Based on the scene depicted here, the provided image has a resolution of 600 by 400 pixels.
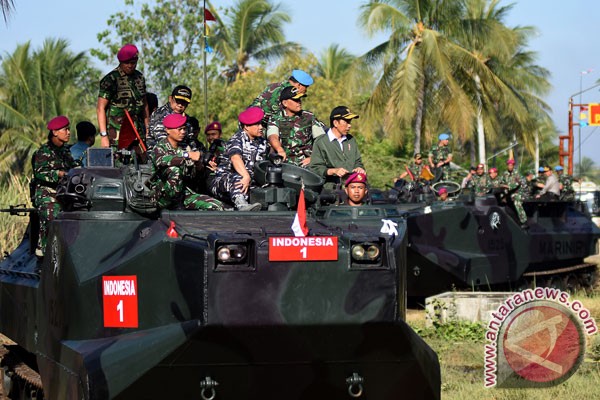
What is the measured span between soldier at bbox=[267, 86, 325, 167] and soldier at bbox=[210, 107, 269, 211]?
3.30ft

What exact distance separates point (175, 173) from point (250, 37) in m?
38.2

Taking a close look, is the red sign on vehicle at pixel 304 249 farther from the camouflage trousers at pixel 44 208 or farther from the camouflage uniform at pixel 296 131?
the camouflage uniform at pixel 296 131

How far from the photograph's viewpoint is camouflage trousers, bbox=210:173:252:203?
8836mm

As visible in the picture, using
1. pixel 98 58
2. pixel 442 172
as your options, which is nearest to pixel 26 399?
pixel 442 172

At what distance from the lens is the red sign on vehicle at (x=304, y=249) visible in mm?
6887

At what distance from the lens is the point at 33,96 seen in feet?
118

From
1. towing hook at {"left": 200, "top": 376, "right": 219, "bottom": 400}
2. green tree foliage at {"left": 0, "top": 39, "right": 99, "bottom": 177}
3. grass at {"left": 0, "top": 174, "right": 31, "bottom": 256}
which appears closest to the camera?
towing hook at {"left": 200, "top": 376, "right": 219, "bottom": 400}

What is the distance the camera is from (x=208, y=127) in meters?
11.9

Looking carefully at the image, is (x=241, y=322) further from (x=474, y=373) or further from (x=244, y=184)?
(x=474, y=373)

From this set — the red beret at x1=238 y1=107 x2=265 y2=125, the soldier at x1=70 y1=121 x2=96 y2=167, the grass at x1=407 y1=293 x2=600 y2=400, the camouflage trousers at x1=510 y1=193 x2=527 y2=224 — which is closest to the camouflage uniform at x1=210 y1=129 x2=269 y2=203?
the red beret at x1=238 y1=107 x2=265 y2=125

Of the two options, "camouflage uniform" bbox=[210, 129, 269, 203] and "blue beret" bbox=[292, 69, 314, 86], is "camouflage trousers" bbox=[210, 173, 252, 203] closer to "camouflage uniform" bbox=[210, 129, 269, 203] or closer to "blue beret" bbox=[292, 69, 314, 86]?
"camouflage uniform" bbox=[210, 129, 269, 203]

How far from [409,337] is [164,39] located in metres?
34.8

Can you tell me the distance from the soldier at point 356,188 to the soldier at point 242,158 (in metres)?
0.75

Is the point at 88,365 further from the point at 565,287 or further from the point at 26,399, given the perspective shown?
the point at 565,287
